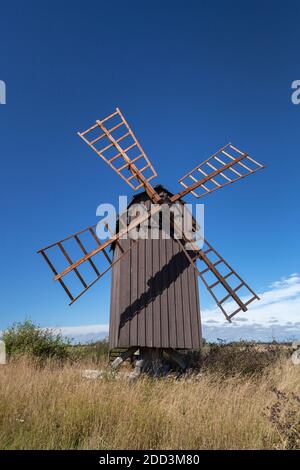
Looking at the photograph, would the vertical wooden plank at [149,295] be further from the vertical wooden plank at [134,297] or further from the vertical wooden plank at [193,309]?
the vertical wooden plank at [193,309]

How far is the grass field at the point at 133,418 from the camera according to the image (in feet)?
17.5

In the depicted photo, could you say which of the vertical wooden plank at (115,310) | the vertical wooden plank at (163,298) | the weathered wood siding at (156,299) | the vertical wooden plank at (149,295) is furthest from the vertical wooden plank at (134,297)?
the vertical wooden plank at (163,298)

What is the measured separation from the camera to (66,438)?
548cm

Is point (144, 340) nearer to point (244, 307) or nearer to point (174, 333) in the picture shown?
point (174, 333)

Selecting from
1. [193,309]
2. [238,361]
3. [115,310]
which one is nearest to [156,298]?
[193,309]

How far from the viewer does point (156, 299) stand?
452 inches

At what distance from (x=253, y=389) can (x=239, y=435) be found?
10.9 ft

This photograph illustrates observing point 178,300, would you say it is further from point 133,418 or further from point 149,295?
point 133,418

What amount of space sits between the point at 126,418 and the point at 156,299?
5.69 meters

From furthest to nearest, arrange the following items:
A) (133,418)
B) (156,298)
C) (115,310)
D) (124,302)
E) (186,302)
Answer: (115,310), (186,302), (156,298), (124,302), (133,418)

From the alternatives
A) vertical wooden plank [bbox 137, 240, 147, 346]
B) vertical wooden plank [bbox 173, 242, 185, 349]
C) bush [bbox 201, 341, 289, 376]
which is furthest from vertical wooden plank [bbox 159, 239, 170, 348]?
bush [bbox 201, 341, 289, 376]

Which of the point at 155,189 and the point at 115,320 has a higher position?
the point at 155,189
